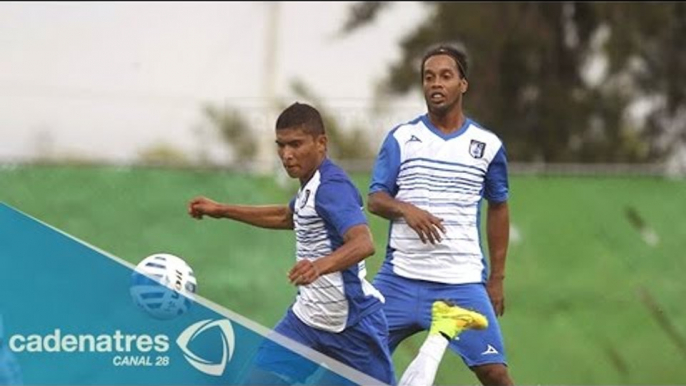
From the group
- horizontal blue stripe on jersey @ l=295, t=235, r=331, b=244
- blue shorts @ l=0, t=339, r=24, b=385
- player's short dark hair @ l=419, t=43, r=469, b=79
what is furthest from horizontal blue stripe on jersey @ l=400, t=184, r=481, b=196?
blue shorts @ l=0, t=339, r=24, b=385

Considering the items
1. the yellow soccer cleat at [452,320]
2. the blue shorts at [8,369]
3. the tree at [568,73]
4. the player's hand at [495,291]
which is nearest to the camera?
the yellow soccer cleat at [452,320]

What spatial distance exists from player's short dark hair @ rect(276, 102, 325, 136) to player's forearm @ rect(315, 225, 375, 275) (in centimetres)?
51

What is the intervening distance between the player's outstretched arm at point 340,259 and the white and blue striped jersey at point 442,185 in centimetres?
93

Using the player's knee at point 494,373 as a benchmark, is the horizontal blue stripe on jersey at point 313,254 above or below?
above

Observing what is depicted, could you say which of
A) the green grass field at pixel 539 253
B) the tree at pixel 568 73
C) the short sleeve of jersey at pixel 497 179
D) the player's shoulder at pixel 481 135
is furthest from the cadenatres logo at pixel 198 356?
the tree at pixel 568 73

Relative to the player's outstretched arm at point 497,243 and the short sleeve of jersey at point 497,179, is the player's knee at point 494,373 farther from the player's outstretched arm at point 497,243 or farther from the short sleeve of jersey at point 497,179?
the short sleeve of jersey at point 497,179

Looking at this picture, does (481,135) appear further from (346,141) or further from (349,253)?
(346,141)

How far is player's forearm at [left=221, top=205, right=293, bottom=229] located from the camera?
801 cm

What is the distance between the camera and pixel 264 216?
805 centimetres

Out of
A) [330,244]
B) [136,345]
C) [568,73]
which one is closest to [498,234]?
[330,244]

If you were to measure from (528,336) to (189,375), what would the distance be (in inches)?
190

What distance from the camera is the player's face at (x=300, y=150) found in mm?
7324

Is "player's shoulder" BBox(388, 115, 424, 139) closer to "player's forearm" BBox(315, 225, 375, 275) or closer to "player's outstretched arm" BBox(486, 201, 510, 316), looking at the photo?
"player's outstretched arm" BBox(486, 201, 510, 316)

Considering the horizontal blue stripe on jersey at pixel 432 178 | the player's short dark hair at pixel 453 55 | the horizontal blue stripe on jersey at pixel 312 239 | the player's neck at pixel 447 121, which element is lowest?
the horizontal blue stripe on jersey at pixel 312 239
